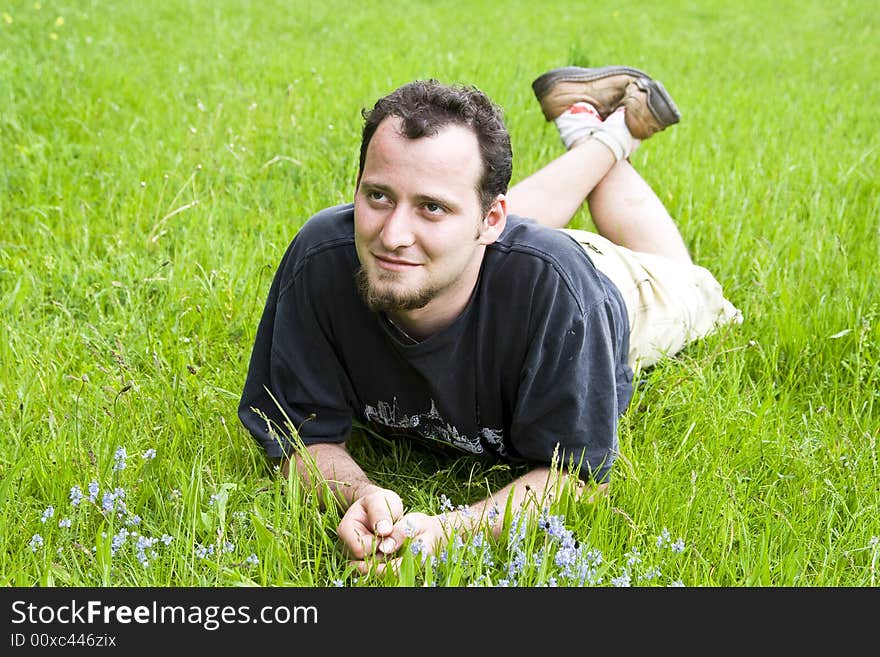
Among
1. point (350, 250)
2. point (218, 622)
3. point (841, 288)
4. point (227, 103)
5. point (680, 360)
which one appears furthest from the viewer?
point (227, 103)

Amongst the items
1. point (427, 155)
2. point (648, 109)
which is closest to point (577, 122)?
point (648, 109)

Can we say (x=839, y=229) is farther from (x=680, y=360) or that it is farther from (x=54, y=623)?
(x=54, y=623)

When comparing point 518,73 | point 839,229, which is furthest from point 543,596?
point 518,73

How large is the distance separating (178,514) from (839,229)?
141 inches

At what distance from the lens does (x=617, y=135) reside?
4.25 m

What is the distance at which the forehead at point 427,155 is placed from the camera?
2453 millimetres

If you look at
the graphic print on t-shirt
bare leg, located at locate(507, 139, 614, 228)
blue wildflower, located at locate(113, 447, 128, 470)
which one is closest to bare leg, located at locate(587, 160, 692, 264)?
bare leg, located at locate(507, 139, 614, 228)

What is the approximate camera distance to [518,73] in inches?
267

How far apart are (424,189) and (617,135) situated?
204cm

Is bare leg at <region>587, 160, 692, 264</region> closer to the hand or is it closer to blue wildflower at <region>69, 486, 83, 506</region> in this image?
the hand

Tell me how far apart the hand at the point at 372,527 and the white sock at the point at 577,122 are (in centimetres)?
227

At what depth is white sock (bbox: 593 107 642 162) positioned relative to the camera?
423 centimetres

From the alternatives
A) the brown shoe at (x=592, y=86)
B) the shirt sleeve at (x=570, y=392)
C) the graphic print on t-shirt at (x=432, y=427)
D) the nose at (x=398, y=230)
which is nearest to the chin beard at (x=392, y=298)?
the nose at (x=398, y=230)

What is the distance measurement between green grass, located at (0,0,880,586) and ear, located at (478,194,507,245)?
0.72m
